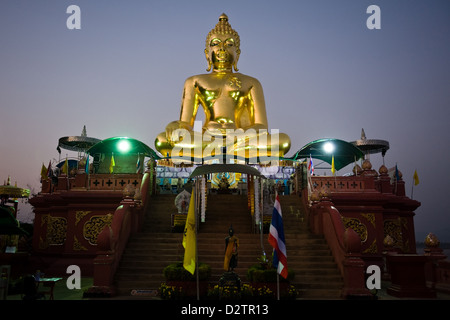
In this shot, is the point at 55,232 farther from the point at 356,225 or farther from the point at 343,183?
the point at 356,225

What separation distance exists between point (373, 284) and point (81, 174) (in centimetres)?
1036

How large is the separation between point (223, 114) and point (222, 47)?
3089mm

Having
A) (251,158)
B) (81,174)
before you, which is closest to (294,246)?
(251,158)

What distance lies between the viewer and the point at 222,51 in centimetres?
1741

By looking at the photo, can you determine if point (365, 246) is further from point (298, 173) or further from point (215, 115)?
point (215, 115)

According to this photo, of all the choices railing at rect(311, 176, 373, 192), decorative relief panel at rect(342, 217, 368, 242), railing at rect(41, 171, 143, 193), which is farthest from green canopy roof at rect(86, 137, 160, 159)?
decorative relief panel at rect(342, 217, 368, 242)

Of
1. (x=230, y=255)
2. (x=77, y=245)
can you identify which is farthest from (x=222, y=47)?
(x=230, y=255)

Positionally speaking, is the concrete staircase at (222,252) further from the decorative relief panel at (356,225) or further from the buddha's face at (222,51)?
the buddha's face at (222,51)

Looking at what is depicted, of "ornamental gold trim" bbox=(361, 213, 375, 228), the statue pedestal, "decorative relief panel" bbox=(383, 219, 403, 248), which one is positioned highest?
"ornamental gold trim" bbox=(361, 213, 375, 228)

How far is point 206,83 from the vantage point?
55.9 feet

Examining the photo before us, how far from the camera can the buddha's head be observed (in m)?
17.4

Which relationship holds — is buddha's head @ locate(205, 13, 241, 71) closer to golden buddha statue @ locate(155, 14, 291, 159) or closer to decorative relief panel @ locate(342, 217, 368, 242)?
golden buddha statue @ locate(155, 14, 291, 159)

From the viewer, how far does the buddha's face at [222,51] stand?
17438mm

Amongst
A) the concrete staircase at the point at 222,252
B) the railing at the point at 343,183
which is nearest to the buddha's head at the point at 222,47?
the railing at the point at 343,183
